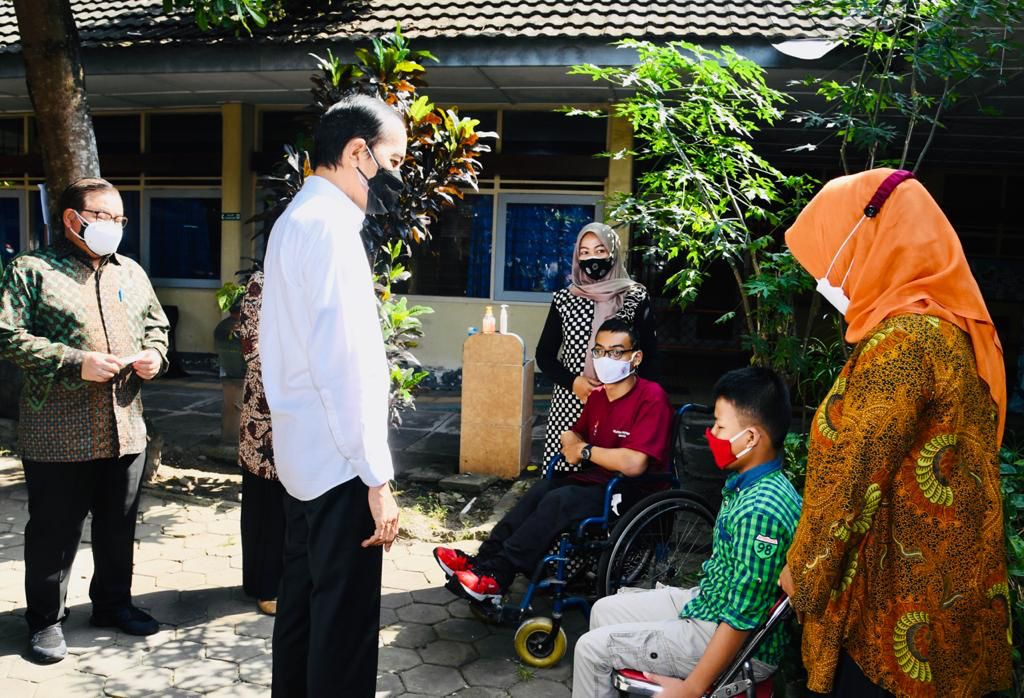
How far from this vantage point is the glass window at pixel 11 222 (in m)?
11.5

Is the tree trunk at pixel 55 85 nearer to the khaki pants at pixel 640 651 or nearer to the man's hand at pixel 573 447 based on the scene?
the man's hand at pixel 573 447

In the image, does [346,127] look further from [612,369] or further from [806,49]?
[806,49]

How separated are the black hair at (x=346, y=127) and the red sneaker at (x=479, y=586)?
185 centimetres

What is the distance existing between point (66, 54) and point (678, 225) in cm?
423

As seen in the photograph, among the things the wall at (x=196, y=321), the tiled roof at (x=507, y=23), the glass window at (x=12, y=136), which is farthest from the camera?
the glass window at (x=12, y=136)

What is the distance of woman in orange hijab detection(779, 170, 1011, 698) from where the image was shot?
1.93 meters

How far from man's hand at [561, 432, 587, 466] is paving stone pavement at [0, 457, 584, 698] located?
0.80 metres

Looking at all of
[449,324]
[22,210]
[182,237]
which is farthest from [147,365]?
[22,210]

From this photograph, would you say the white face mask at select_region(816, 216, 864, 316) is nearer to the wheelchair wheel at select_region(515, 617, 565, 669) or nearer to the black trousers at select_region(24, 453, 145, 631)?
the wheelchair wheel at select_region(515, 617, 565, 669)

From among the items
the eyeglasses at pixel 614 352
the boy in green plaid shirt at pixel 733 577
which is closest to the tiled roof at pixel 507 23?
the eyeglasses at pixel 614 352

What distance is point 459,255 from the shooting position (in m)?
9.83

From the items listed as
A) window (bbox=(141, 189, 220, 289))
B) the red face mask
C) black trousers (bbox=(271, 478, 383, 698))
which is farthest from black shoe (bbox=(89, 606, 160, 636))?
window (bbox=(141, 189, 220, 289))

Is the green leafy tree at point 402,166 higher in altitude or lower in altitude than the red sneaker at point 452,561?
higher

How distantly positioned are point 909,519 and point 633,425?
1.81 m
